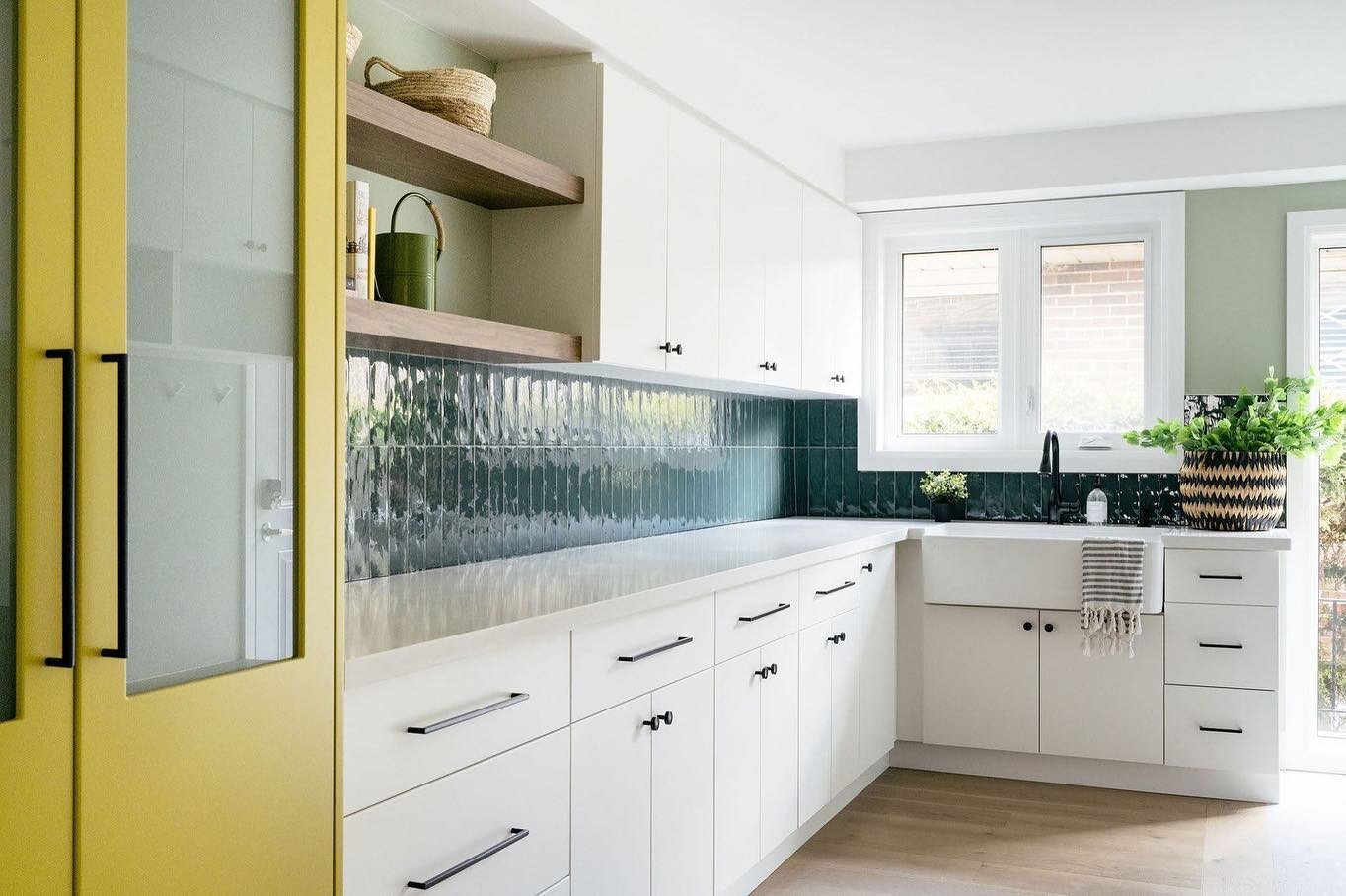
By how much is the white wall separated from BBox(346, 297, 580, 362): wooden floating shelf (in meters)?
2.25

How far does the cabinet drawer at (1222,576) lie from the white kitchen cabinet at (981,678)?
1.54ft

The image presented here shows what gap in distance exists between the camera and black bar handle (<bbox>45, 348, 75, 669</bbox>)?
3.74ft

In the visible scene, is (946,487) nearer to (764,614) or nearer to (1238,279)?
(1238,279)

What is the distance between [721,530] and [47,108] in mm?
3144

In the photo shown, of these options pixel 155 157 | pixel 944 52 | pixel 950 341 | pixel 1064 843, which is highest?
pixel 944 52

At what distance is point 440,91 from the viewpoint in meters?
2.40

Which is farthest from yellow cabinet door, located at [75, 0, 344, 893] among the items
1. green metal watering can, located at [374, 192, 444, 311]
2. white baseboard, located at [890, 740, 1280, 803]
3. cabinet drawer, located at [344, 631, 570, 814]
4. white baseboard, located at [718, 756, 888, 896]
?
white baseboard, located at [890, 740, 1280, 803]

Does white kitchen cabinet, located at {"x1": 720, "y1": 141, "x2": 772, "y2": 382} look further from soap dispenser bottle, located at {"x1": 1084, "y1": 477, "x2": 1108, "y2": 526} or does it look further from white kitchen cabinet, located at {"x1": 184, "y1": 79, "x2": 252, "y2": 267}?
white kitchen cabinet, located at {"x1": 184, "y1": 79, "x2": 252, "y2": 267}

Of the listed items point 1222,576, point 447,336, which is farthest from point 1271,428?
point 447,336

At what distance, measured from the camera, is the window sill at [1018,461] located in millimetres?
4488

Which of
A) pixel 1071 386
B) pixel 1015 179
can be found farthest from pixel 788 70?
pixel 1071 386

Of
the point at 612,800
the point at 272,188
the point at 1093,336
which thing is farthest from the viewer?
the point at 1093,336

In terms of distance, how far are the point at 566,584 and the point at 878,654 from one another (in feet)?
6.30

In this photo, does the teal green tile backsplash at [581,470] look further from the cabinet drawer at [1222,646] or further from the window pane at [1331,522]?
the cabinet drawer at [1222,646]
